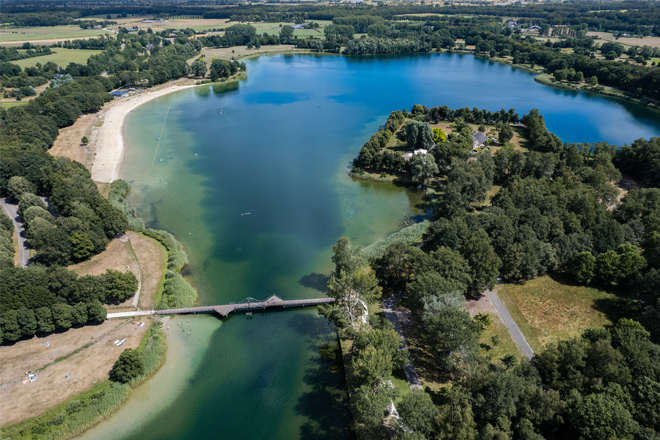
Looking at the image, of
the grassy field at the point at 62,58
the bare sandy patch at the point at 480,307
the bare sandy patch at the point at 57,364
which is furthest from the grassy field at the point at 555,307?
the grassy field at the point at 62,58

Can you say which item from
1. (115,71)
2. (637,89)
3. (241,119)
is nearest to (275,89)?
(241,119)

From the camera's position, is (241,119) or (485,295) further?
(241,119)

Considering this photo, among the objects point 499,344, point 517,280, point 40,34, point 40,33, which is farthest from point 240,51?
point 499,344

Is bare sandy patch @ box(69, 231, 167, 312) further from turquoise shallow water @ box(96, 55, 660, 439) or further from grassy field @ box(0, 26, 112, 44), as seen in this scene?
grassy field @ box(0, 26, 112, 44)

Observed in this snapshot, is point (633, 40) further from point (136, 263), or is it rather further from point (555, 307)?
point (136, 263)

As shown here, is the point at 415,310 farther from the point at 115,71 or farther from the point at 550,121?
the point at 115,71

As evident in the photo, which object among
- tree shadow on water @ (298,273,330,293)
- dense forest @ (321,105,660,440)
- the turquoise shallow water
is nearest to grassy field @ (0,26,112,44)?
the turquoise shallow water
